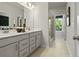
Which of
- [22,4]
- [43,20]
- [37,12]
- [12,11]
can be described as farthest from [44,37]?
[12,11]

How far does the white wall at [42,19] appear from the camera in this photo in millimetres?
6383

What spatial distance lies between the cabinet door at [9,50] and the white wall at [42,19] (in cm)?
343

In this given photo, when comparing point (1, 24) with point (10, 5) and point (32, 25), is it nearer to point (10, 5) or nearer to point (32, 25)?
point (10, 5)

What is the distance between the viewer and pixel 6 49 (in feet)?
8.26

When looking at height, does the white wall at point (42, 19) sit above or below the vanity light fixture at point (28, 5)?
below

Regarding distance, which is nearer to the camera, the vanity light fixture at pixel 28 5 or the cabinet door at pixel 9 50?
the cabinet door at pixel 9 50

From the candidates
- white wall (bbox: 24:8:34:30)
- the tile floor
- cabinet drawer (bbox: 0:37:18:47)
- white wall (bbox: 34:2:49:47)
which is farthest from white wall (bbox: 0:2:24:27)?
white wall (bbox: 34:2:49:47)

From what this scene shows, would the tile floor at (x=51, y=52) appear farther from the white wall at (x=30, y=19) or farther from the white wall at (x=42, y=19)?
the white wall at (x=30, y=19)

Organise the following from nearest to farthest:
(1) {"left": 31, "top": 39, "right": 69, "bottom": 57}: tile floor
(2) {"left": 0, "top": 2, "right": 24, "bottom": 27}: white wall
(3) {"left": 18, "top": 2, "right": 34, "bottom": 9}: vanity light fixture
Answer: (2) {"left": 0, "top": 2, "right": 24, "bottom": 27}: white wall, (1) {"left": 31, "top": 39, "right": 69, "bottom": 57}: tile floor, (3) {"left": 18, "top": 2, "right": 34, "bottom": 9}: vanity light fixture

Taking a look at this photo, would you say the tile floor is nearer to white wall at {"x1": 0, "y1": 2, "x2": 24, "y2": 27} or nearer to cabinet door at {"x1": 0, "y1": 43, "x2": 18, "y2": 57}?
white wall at {"x1": 0, "y1": 2, "x2": 24, "y2": 27}

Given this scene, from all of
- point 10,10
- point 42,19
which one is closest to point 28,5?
point 42,19

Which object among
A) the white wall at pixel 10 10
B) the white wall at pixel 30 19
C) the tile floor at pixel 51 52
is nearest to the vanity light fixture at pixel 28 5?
the white wall at pixel 30 19

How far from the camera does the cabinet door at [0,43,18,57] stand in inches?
94.2

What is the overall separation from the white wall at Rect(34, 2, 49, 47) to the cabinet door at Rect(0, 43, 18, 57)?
3.43 metres
